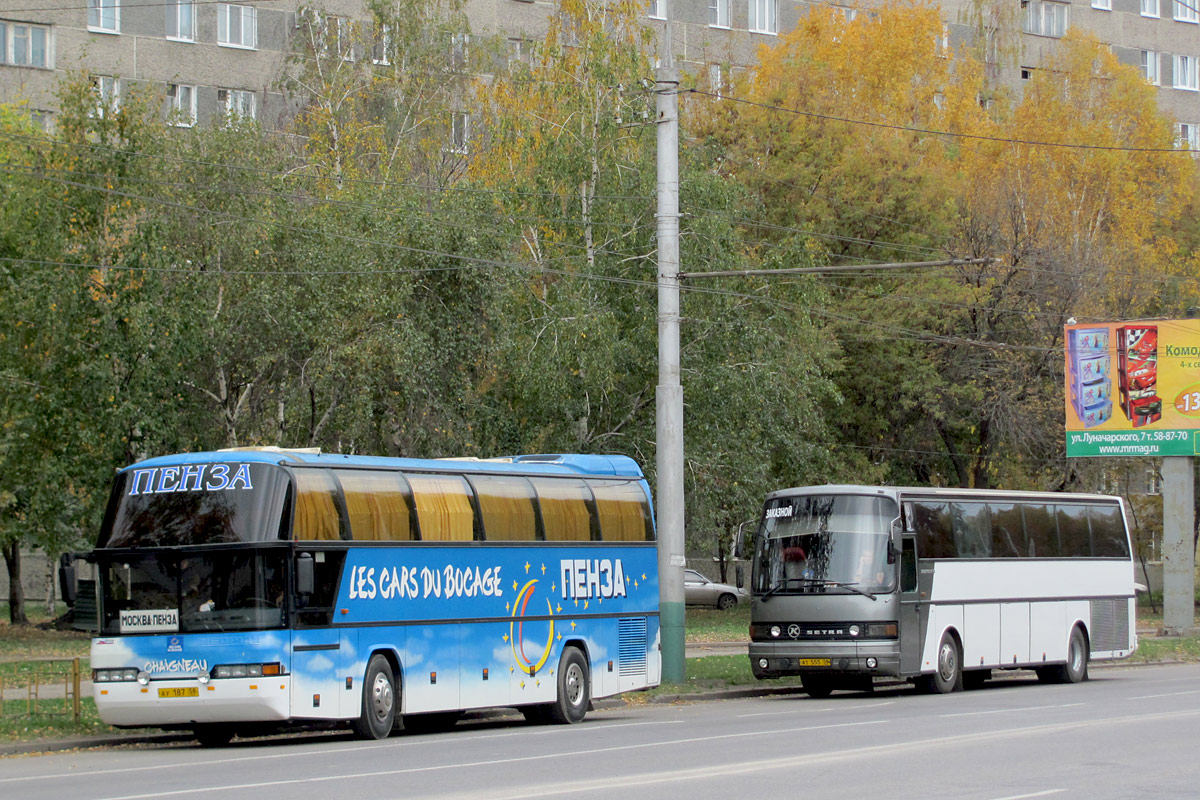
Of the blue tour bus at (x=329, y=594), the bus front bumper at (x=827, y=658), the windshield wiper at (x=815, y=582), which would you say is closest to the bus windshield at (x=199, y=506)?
the blue tour bus at (x=329, y=594)

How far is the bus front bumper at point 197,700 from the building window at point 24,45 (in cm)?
4101

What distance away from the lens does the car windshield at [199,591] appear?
17438mm

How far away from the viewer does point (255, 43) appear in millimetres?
58250

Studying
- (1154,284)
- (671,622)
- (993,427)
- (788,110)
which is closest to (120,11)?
(788,110)

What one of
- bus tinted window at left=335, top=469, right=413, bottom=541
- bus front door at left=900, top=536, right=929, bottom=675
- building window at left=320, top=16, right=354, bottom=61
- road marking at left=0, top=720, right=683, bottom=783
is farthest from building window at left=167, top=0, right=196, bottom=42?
bus tinted window at left=335, top=469, right=413, bottom=541

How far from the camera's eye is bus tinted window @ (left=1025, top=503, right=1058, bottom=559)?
28.9 meters

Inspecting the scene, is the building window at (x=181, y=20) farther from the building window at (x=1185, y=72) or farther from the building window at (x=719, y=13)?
the building window at (x=1185, y=72)

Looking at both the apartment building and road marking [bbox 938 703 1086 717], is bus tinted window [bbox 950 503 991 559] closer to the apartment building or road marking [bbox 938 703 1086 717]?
road marking [bbox 938 703 1086 717]

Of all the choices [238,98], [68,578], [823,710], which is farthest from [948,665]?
[238,98]

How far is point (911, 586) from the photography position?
25.4 m

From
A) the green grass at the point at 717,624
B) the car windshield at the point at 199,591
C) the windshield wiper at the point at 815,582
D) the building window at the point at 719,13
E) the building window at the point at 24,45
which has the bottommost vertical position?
the green grass at the point at 717,624

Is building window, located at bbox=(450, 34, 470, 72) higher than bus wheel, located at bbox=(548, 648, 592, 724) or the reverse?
higher

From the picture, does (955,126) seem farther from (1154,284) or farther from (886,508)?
(886,508)

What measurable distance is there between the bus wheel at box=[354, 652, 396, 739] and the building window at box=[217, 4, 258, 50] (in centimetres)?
4305
